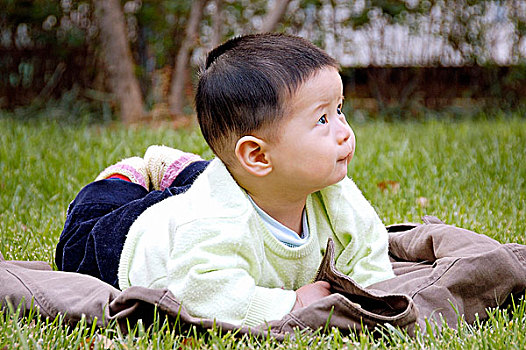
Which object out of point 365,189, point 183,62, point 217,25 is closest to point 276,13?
point 217,25

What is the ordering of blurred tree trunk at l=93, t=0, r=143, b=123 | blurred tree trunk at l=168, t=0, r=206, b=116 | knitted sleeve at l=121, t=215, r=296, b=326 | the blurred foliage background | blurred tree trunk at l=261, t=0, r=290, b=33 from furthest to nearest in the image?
the blurred foliage background
blurred tree trunk at l=168, t=0, r=206, b=116
blurred tree trunk at l=261, t=0, r=290, b=33
blurred tree trunk at l=93, t=0, r=143, b=123
knitted sleeve at l=121, t=215, r=296, b=326

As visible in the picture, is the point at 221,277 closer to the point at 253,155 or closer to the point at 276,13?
the point at 253,155

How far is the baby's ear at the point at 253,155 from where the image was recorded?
2.14m

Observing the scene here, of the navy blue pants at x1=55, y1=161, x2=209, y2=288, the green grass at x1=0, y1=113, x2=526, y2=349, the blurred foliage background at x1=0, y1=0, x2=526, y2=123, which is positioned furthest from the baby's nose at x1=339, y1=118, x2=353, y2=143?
the blurred foliage background at x1=0, y1=0, x2=526, y2=123

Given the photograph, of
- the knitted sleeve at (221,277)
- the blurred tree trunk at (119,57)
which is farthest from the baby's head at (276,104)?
the blurred tree trunk at (119,57)

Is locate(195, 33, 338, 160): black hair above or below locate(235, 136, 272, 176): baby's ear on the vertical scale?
above

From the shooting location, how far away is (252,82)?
2096mm

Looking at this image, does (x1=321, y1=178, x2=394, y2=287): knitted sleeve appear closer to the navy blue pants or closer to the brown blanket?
the brown blanket

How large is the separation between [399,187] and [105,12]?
394 cm

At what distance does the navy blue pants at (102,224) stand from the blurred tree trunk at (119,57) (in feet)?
14.5

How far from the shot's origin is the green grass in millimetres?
1866

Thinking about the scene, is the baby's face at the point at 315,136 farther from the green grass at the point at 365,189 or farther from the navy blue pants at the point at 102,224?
the navy blue pants at the point at 102,224

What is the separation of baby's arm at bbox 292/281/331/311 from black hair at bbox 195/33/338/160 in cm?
52

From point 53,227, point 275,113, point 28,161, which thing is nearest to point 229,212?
point 275,113
